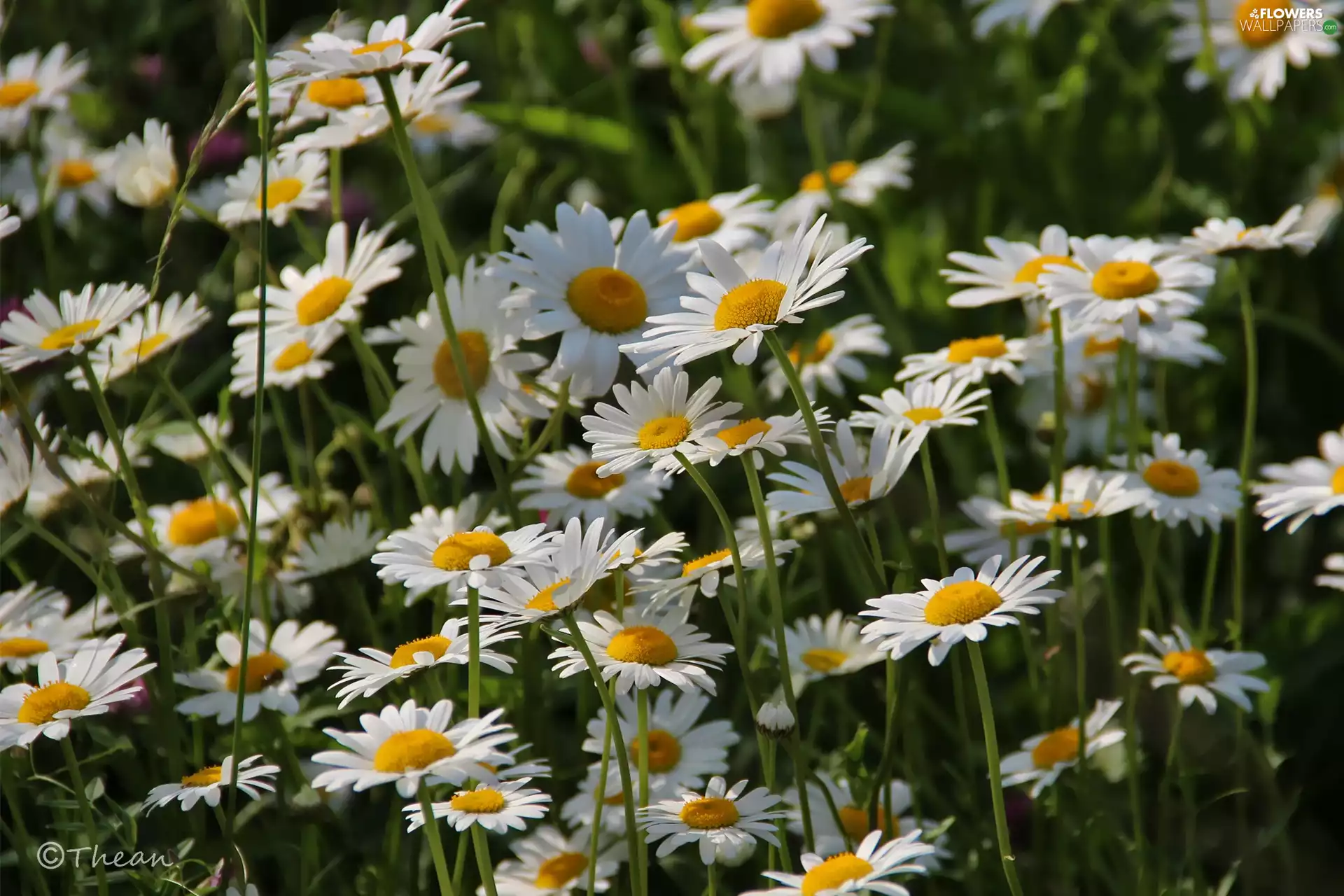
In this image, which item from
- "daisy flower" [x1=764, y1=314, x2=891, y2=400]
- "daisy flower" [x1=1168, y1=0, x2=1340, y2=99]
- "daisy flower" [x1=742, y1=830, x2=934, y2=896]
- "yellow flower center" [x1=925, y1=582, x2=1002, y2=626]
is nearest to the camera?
"daisy flower" [x1=742, y1=830, x2=934, y2=896]

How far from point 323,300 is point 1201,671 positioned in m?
0.84

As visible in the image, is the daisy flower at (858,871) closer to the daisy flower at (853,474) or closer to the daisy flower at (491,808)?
the daisy flower at (491,808)

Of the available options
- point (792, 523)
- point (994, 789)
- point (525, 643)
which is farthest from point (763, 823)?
point (792, 523)

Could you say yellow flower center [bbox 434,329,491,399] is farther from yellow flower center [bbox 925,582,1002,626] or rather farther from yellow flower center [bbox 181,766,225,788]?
yellow flower center [bbox 925,582,1002,626]

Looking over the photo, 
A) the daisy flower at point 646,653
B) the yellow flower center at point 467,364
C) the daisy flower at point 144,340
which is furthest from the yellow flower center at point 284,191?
the daisy flower at point 646,653

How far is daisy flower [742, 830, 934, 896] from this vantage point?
2.58 ft

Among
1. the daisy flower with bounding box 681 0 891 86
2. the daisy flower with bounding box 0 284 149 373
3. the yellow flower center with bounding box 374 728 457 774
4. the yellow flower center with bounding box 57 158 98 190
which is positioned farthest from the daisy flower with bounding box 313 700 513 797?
the yellow flower center with bounding box 57 158 98 190

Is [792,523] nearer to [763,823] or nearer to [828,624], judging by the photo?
[828,624]

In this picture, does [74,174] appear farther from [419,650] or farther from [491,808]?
[491,808]

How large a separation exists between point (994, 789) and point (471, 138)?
1.57 metres

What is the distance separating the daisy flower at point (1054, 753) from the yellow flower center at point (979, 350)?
321mm

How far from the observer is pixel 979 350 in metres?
1.24

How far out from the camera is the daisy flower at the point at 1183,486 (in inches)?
46.2

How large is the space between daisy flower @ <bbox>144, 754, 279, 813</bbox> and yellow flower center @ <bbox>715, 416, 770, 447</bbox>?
0.39 meters
